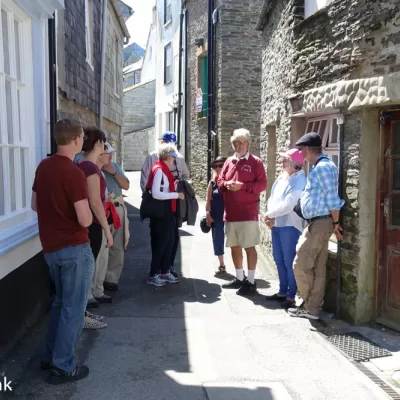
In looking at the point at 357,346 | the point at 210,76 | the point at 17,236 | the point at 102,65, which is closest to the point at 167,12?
the point at 210,76

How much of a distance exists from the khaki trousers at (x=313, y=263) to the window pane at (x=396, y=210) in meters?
0.59

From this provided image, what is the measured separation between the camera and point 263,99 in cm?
848

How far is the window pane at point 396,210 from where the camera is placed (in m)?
4.45

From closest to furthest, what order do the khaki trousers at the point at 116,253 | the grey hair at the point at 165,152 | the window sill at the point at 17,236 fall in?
the window sill at the point at 17,236, the khaki trousers at the point at 116,253, the grey hair at the point at 165,152

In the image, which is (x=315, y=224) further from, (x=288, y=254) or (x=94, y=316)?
(x=94, y=316)

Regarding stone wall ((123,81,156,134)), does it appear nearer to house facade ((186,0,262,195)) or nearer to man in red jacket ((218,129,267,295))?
house facade ((186,0,262,195))

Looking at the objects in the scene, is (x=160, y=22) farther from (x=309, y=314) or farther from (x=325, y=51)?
(x=309, y=314)

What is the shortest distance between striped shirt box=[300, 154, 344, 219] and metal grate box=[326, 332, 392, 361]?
3.90 ft

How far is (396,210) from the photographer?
14.7 feet

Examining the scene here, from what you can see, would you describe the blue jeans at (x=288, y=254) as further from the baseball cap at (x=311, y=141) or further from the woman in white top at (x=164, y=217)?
the woman in white top at (x=164, y=217)

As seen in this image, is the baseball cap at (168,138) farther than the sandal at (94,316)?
Yes

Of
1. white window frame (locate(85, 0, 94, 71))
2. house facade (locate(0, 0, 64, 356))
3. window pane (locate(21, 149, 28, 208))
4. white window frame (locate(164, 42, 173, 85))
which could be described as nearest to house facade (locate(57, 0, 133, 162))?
white window frame (locate(85, 0, 94, 71))

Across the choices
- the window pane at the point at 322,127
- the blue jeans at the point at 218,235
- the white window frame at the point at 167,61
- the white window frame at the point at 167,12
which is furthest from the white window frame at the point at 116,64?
the window pane at the point at 322,127

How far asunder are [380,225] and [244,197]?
1639 mm
